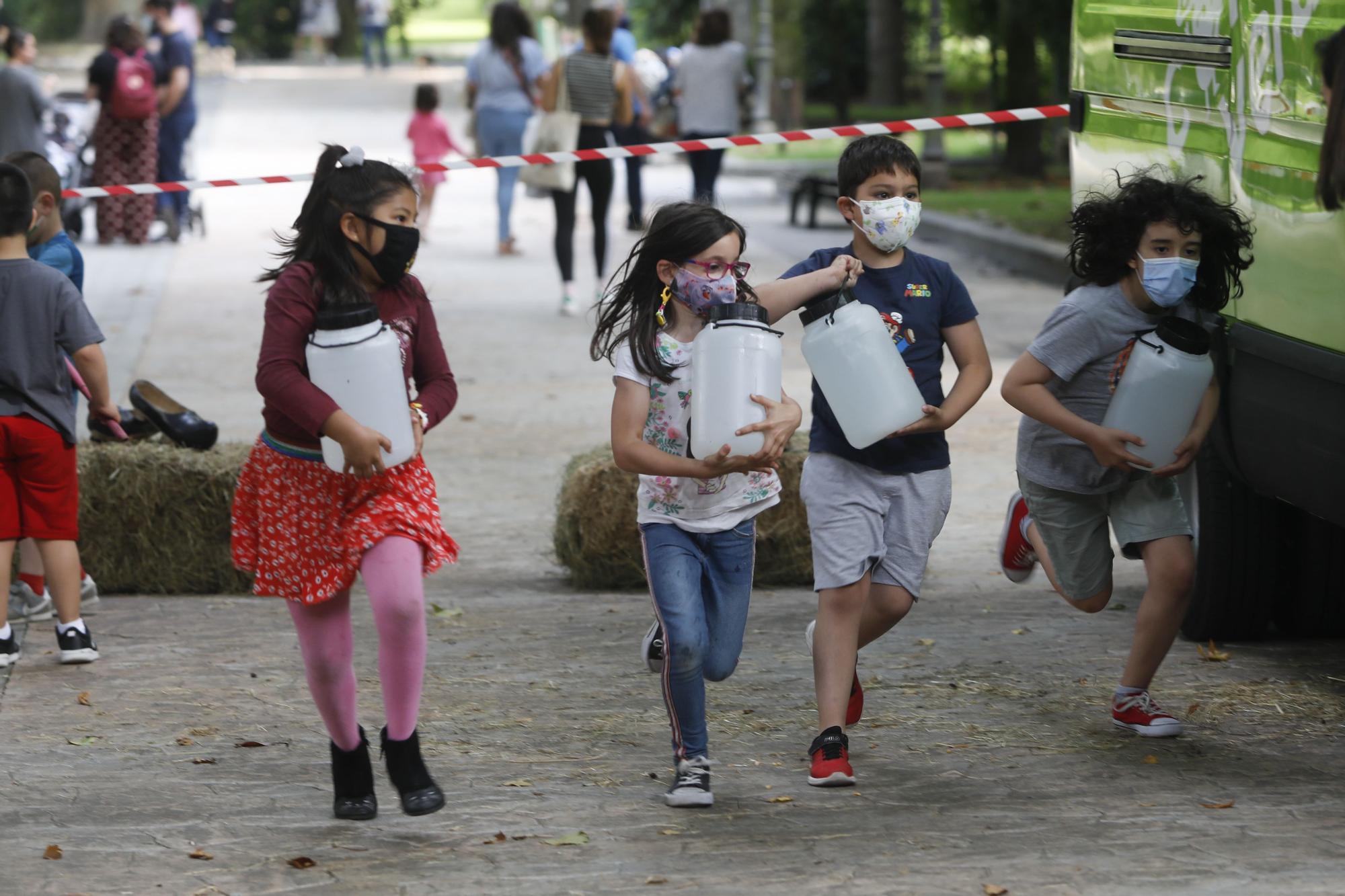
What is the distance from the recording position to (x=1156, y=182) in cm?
470

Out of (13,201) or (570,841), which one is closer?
(570,841)

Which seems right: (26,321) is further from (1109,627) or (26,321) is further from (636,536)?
(1109,627)

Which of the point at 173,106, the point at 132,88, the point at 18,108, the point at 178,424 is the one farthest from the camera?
the point at 173,106

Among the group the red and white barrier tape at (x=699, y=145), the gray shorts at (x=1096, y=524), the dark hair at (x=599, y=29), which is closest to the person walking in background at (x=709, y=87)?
the dark hair at (x=599, y=29)

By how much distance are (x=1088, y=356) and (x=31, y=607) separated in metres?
3.61

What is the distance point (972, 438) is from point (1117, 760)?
4555 millimetres

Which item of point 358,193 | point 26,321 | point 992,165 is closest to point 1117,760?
point 358,193

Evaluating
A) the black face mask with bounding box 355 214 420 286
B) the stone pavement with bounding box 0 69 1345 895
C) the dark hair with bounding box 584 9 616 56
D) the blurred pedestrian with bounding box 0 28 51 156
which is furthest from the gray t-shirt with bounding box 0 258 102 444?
the blurred pedestrian with bounding box 0 28 51 156

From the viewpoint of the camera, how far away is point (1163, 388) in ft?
15.3

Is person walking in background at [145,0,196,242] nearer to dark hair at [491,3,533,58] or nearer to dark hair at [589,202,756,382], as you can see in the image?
dark hair at [491,3,533,58]

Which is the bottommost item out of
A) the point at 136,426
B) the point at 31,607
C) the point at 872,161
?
the point at 31,607

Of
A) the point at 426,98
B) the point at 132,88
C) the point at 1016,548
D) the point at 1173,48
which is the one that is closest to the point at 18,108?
the point at 132,88

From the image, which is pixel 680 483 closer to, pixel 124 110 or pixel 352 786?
pixel 352 786

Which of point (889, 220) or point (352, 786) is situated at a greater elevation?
point (889, 220)
